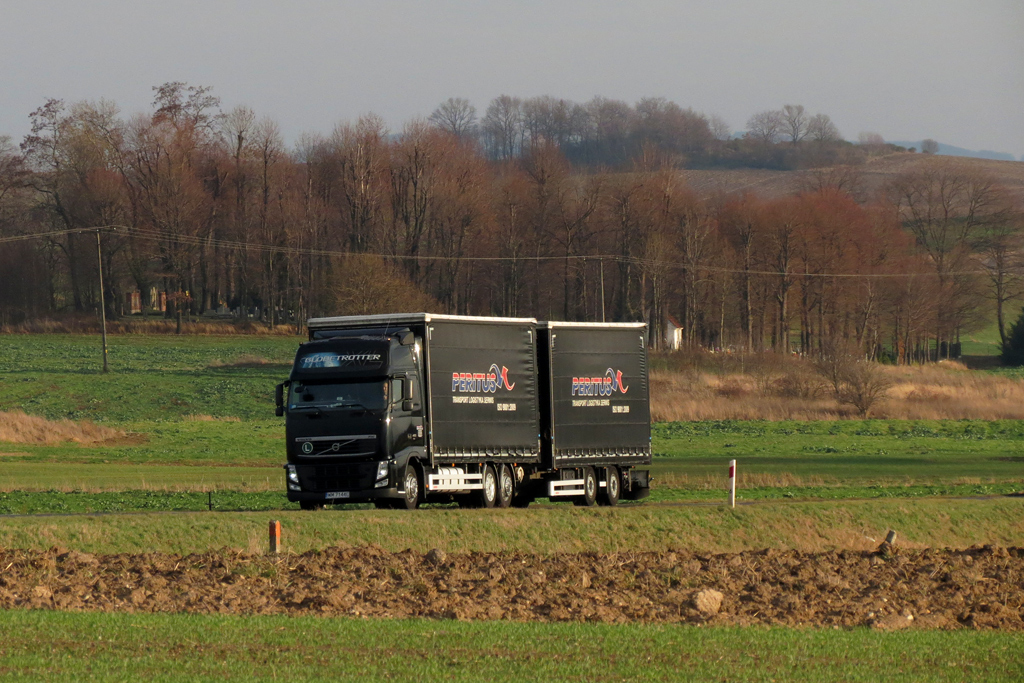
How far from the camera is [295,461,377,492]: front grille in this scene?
928 inches

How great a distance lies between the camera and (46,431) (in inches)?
2013

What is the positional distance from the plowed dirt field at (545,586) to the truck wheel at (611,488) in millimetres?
8558

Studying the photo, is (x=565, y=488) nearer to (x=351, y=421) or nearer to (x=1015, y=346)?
(x=351, y=421)

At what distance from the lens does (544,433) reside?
2808 cm

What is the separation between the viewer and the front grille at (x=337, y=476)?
2358 cm

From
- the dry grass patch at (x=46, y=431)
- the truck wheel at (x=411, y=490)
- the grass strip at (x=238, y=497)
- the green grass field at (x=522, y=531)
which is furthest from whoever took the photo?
the dry grass patch at (x=46, y=431)

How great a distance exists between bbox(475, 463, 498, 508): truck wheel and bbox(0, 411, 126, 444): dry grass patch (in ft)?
99.6

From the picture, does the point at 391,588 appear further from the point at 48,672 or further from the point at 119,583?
the point at 48,672

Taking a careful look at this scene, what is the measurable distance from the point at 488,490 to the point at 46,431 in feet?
104

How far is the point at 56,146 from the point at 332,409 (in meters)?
90.6

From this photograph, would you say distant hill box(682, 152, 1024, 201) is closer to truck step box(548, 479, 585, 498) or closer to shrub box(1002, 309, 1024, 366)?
shrub box(1002, 309, 1024, 366)

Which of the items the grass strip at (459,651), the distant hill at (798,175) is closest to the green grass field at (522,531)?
the grass strip at (459,651)

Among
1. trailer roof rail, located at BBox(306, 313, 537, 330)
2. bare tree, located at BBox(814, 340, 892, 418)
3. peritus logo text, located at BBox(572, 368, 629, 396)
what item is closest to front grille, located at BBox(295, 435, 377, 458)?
trailer roof rail, located at BBox(306, 313, 537, 330)

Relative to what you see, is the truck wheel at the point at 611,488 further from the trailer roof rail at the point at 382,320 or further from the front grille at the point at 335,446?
the front grille at the point at 335,446
